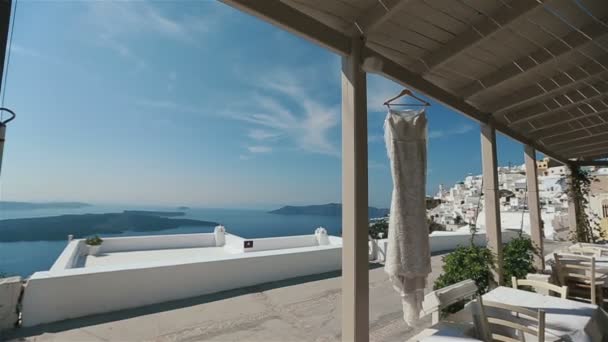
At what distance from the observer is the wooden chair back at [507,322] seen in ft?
5.24

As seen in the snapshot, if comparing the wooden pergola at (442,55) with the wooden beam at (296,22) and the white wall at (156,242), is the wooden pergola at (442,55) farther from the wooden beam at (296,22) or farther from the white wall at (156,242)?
the white wall at (156,242)

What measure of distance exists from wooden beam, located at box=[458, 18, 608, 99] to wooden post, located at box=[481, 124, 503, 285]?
794mm

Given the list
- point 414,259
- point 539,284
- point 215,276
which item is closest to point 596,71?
point 539,284

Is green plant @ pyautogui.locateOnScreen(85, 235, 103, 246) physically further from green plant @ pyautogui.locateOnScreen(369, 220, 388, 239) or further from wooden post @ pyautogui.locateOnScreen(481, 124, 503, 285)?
wooden post @ pyautogui.locateOnScreen(481, 124, 503, 285)

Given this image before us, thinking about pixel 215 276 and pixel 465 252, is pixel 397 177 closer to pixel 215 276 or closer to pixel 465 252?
pixel 465 252

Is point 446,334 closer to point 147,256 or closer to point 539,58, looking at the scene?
point 539,58

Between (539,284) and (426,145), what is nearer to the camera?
(426,145)

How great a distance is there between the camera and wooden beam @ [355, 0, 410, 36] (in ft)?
5.71

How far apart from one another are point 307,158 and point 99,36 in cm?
1424

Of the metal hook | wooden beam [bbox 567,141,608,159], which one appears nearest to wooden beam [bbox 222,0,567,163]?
the metal hook

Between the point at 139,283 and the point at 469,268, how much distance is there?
4.14 metres

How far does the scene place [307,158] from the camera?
59.8 feet

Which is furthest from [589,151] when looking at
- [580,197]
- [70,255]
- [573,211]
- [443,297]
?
[70,255]

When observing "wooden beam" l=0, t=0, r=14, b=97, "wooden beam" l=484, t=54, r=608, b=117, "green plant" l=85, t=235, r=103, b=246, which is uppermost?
"wooden beam" l=484, t=54, r=608, b=117
